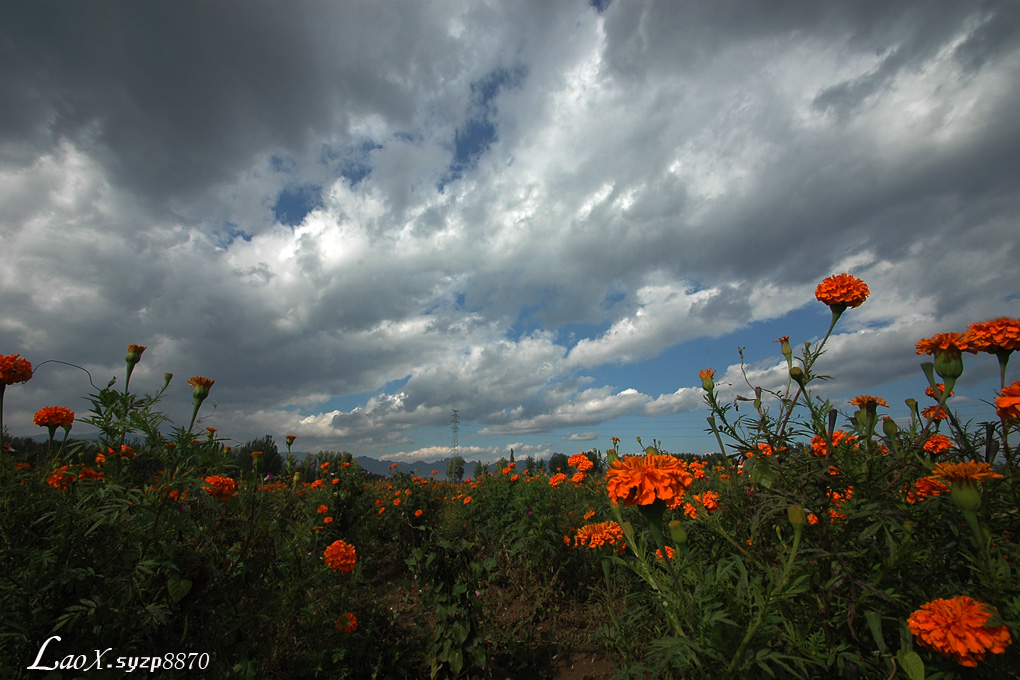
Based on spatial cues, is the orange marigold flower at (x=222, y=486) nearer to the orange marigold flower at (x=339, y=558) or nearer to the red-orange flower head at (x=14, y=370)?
the orange marigold flower at (x=339, y=558)

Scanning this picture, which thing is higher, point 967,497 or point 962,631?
point 967,497

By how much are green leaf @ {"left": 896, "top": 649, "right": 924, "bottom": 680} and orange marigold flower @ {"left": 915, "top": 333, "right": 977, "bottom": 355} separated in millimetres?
1176

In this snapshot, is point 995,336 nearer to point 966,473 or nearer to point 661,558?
point 966,473

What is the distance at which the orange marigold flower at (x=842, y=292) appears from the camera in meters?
1.95

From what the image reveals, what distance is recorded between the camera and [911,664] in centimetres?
108

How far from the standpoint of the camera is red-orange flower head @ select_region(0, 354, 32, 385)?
7.07 ft

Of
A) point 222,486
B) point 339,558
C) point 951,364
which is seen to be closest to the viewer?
point 951,364

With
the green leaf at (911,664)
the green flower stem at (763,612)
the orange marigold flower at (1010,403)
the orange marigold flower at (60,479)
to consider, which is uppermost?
the orange marigold flower at (1010,403)

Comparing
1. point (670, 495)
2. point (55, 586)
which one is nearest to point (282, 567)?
point (55, 586)

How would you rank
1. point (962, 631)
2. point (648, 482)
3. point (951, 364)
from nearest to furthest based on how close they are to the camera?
point (962, 631) < point (648, 482) < point (951, 364)

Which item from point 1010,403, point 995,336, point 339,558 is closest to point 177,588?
point 339,558

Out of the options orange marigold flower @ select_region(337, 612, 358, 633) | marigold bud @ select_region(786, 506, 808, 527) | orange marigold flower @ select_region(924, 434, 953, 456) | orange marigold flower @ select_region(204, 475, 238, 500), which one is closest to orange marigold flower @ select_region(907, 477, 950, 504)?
orange marigold flower @ select_region(924, 434, 953, 456)

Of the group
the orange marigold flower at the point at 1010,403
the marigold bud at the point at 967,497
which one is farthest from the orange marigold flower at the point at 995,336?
the marigold bud at the point at 967,497

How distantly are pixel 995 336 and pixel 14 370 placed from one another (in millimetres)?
4646
